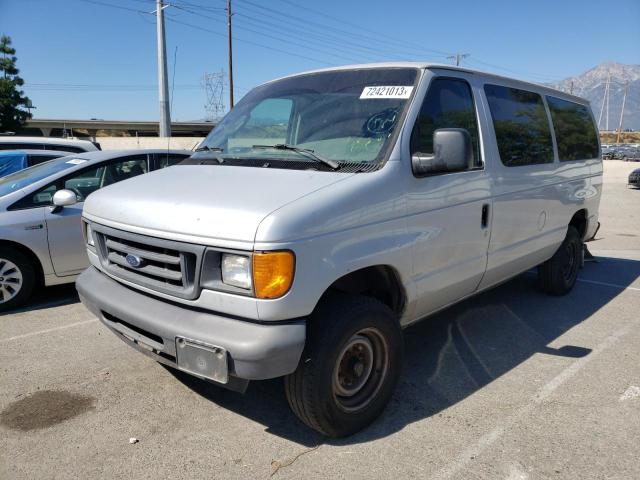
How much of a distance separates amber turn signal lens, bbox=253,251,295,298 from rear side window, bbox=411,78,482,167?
122 centimetres

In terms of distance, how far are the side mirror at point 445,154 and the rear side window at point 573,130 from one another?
8.15 ft

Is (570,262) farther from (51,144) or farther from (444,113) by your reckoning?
(51,144)

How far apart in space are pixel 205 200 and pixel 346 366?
1237mm

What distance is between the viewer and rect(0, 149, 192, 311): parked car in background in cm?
505

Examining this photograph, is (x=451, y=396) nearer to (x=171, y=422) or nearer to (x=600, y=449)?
(x=600, y=449)

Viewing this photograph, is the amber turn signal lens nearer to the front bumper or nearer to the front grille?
the front bumper

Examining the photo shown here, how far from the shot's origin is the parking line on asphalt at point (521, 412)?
8.99ft

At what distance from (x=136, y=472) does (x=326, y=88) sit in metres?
2.66

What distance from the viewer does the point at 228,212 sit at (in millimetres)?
2537

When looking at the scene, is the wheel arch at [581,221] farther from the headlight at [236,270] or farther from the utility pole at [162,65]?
the utility pole at [162,65]

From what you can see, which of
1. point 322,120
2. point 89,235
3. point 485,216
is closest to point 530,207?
point 485,216

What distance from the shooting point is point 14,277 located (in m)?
5.09

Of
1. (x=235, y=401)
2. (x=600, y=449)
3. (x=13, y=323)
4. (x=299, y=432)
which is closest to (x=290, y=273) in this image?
(x=299, y=432)

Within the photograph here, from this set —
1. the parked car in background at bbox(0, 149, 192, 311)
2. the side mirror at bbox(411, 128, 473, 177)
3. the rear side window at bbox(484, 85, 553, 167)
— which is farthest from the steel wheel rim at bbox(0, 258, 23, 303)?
the rear side window at bbox(484, 85, 553, 167)
